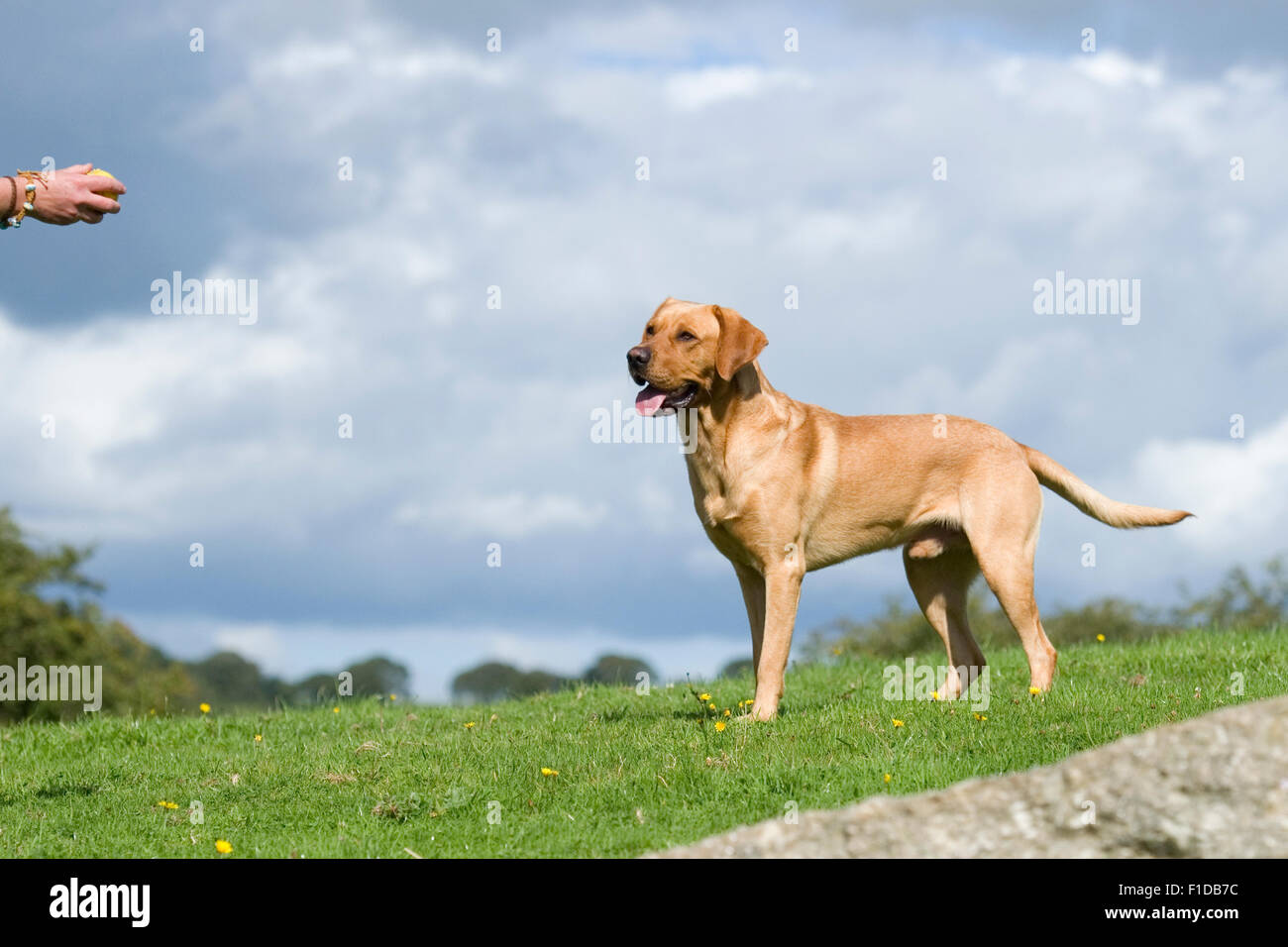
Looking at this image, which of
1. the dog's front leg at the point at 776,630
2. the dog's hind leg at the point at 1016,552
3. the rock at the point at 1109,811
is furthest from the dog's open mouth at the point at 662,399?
the rock at the point at 1109,811

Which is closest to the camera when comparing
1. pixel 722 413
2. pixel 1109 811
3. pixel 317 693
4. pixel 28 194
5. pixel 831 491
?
pixel 1109 811

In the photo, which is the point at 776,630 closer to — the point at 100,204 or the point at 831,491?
the point at 831,491

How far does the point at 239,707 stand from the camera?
497 inches

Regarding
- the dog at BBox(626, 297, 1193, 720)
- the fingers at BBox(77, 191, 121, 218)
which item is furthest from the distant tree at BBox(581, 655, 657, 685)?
the fingers at BBox(77, 191, 121, 218)

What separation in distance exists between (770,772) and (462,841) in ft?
5.90

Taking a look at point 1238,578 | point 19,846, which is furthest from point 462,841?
point 1238,578

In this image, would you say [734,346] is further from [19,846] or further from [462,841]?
[19,846]

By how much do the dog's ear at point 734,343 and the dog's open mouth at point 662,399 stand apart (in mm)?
277

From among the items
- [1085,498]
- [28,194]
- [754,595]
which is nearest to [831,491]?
[754,595]

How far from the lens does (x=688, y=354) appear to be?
353 inches

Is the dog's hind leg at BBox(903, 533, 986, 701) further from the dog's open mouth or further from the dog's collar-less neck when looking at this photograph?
the dog's open mouth

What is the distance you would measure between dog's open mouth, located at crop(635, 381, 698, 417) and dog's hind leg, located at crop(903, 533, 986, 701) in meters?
2.52

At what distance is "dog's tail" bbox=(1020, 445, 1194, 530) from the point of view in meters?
10.2

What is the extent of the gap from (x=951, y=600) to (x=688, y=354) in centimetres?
337
